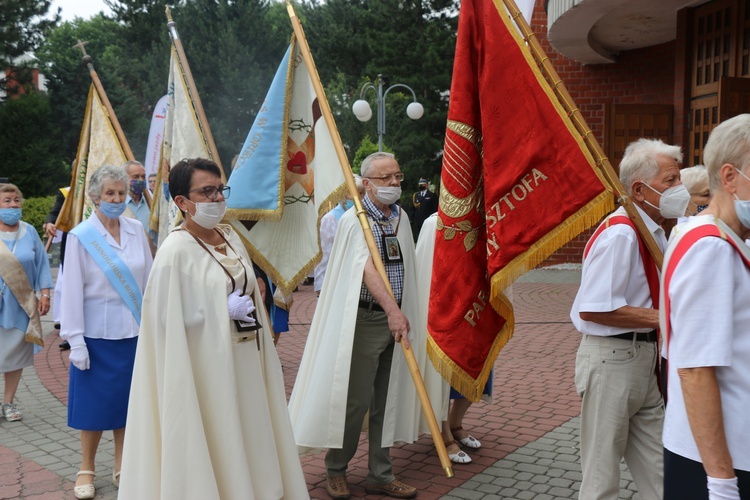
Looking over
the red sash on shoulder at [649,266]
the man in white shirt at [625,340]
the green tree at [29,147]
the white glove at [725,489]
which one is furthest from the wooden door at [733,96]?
the green tree at [29,147]

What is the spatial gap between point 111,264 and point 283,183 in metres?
1.45

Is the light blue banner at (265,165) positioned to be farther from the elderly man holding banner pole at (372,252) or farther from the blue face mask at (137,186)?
the blue face mask at (137,186)

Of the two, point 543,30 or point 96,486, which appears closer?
point 96,486

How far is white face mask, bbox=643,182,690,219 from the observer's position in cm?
331

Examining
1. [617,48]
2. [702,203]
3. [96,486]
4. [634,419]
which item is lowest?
[96,486]

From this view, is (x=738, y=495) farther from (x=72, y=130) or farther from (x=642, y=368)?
(x=72, y=130)

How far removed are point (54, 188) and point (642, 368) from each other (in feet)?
99.8

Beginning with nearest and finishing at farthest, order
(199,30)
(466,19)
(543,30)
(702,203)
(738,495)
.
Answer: (738,495) → (466,19) → (702,203) → (543,30) → (199,30)

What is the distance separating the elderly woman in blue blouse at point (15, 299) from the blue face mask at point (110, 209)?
214 cm

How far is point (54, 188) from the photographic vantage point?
29.9 m

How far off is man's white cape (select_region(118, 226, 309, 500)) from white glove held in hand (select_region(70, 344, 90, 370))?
113cm

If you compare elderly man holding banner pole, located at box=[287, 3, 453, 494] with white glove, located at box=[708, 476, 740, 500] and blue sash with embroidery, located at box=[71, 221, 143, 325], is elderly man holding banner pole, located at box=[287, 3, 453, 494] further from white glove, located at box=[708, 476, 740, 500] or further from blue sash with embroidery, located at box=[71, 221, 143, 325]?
white glove, located at box=[708, 476, 740, 500]

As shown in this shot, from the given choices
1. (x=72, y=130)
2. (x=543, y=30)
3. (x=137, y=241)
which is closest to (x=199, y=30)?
(x=72, y=130)

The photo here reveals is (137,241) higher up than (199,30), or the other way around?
(199,30)
